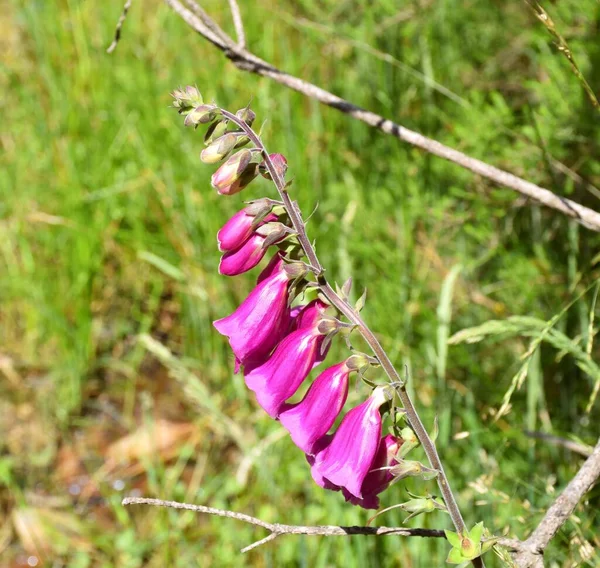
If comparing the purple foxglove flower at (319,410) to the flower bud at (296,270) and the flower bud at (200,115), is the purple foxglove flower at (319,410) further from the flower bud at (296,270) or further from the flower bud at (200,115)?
the flower bud at (200,115)

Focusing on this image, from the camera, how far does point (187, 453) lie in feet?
9.54

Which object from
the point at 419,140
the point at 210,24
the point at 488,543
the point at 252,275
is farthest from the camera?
the point at 252,275

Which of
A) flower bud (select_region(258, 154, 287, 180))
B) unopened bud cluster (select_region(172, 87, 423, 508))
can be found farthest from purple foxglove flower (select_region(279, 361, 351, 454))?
flower bud (select_region(258, 154, 287, 180))

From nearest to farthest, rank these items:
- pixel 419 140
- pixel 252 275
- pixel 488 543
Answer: pixel 488 543 → pixel 419 140 → pixel 252 275

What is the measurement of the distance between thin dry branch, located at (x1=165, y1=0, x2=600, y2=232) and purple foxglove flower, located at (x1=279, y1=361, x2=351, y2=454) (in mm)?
A: 617

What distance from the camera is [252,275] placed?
9.63 ft

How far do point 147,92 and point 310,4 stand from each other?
908 mm

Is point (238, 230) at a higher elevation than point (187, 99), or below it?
below

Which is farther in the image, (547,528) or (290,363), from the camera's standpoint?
(290,363)

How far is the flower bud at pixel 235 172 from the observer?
45.2 inches

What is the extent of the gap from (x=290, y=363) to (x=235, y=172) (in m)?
0.31

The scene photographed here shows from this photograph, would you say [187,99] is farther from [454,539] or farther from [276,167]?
[454,539]

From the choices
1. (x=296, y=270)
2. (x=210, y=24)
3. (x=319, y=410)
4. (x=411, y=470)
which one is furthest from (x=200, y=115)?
(x=210, y=24)

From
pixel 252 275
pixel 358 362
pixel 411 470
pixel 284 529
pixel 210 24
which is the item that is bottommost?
pixel 252 275
